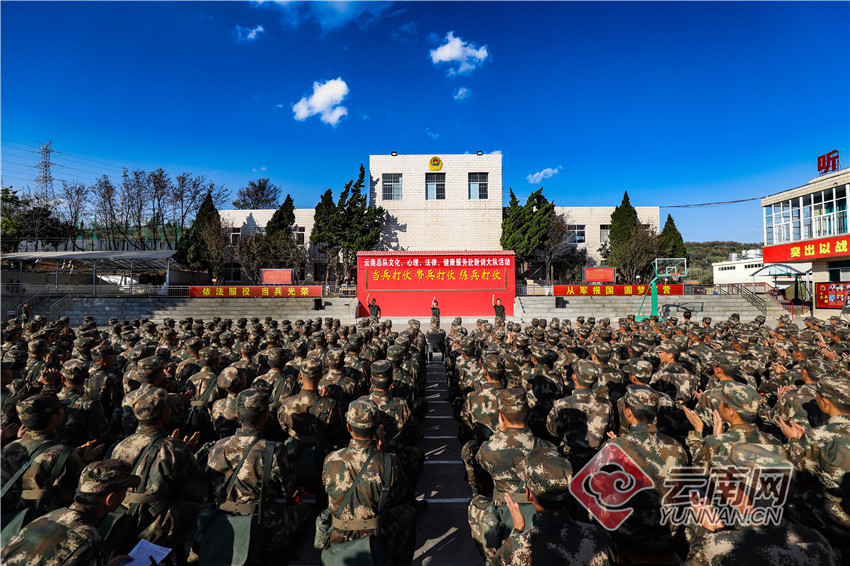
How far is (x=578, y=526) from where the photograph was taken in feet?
6.58

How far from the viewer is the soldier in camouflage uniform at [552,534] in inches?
75.7

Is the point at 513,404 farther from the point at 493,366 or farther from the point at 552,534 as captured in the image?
the point at 493,366

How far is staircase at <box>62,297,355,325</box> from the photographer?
22.9 meters

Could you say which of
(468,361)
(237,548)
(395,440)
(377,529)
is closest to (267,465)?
(237,548)

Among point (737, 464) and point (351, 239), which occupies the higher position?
point (351, 239)

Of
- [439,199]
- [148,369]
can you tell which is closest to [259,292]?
[439,199]

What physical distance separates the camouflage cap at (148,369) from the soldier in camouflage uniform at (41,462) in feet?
2.75

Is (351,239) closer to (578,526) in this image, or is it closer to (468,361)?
(468,361)

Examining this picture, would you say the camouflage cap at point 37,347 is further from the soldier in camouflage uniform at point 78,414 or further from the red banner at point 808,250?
the red banner at point 808,250

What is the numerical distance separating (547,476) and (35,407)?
3665mm

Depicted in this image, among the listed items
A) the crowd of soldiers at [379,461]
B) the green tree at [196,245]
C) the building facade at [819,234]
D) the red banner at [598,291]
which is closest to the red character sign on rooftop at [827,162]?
the building facade at [819,234]

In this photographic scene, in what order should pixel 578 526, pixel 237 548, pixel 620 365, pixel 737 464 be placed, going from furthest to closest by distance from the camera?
pixel 620 365 < pixel 237 548 < pixel 737 464 < pixel 578 526

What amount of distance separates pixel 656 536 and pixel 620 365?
356 cm

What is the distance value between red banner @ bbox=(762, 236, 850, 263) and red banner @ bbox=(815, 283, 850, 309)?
1.72 m
